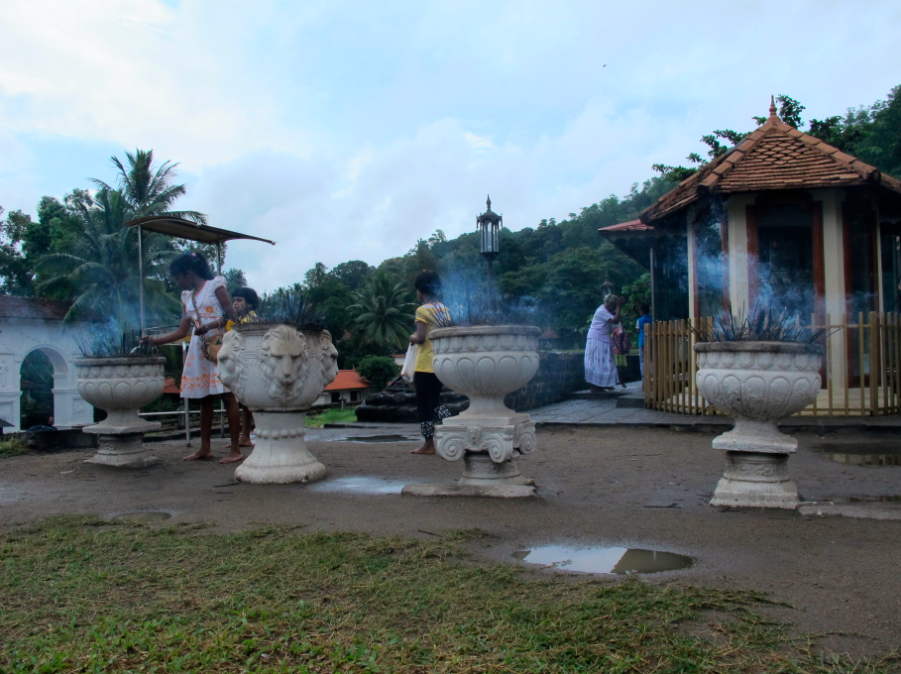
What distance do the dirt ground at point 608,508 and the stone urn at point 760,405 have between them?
0.60 ft

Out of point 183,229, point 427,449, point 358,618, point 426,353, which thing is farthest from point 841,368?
point 358,618

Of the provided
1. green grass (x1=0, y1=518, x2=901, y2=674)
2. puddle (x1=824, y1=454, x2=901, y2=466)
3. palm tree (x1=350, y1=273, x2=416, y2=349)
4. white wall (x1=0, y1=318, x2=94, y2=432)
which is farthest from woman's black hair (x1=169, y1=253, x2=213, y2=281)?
palm tree (x1=350, y1=273, x2=416, y2=349)

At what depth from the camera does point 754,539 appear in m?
3.41

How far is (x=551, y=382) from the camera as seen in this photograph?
1294cm

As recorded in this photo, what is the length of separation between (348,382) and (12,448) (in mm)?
42110

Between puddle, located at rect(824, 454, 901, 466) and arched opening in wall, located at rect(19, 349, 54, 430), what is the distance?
3418 centimetres

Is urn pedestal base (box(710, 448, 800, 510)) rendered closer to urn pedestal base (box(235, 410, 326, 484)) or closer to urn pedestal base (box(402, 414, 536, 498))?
urn pedestal base (box(402, 414, 536, 498))

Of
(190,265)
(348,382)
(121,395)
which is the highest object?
(190,265)

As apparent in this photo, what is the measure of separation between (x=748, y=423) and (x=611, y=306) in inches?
344

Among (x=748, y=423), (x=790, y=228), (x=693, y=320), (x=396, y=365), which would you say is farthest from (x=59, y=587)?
(x=396, y=365)

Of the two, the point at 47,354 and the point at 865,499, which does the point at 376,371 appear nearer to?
the point at 47,354

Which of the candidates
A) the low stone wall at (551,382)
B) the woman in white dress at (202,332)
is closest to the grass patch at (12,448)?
the woman in white dress at (202,332)

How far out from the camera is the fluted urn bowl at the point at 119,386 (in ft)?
19.9

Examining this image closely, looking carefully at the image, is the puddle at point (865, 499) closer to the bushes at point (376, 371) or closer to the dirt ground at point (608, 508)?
the dirt ground at point (608, 508)
